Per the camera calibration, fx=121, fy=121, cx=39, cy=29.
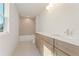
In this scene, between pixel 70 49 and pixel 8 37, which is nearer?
pixel 70 49

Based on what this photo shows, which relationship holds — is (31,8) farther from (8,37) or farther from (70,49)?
(70,49)

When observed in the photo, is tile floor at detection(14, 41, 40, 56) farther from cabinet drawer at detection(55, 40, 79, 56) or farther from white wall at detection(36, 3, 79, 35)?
cabinet drawer at detection(55, 40, 79, 56)

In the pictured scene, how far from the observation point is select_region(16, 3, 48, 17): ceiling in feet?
17.5

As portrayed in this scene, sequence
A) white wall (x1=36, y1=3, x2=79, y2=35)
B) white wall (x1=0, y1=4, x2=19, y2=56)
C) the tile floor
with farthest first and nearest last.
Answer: the tile floor < white wall (x1=36, y1=3, x2=79, y2=35) < white wall (x1=0, y1=4, x2=19, y2=56)

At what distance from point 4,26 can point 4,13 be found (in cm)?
35

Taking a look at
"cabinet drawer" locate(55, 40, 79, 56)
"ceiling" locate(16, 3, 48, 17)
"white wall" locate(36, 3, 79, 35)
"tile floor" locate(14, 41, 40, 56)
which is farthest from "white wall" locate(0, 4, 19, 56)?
"ceiling" locate(16, 3, 48, 17)

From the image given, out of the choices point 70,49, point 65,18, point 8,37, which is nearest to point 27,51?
point 8,37

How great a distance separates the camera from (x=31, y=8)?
611 centimetres

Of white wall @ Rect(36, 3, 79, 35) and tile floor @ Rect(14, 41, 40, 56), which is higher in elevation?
white wall @ Rect(36, 3, 79, 35)

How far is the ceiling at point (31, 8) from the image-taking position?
535cm

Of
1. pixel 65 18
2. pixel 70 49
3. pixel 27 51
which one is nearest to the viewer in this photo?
pixel 70 49

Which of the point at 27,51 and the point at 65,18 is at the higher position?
the point at 65,18

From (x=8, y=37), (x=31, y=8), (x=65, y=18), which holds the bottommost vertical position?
(x=8, y=37)

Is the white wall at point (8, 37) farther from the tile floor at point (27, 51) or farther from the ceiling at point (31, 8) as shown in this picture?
the ceiling at point (31, 8)
